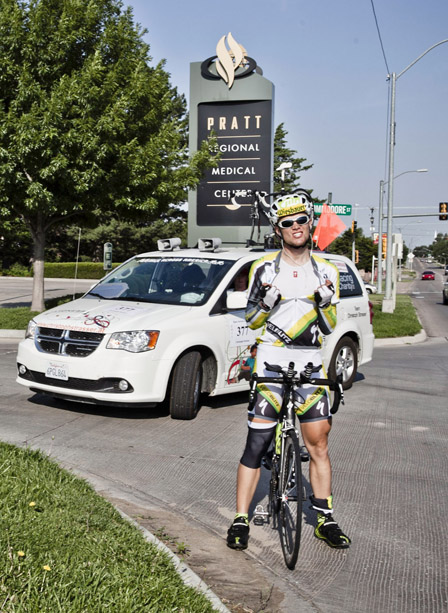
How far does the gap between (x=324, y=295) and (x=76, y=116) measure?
14353 millimetres

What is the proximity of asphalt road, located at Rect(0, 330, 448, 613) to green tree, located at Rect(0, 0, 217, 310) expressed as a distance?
27.9 ft

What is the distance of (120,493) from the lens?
5.24m

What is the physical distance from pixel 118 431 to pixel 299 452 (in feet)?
11.1

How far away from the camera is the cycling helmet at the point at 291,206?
420 cm

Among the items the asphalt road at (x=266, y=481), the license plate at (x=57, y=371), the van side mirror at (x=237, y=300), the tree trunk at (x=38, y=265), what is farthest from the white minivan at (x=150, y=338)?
the tree trunk at (x=38, y=265)

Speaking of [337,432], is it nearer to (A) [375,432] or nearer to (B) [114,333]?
Answer: (A) [375,432]

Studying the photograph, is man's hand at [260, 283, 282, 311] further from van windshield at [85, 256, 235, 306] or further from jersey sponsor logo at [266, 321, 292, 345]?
van windshield at [85, 256, 235, 306]

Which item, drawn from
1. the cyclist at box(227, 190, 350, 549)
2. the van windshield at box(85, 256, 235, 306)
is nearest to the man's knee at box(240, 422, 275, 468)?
the cyclist at box(227, 190, 350, 549)

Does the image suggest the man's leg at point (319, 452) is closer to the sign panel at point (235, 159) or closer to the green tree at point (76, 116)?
the green tree at point (76, 116)

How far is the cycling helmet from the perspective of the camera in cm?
420

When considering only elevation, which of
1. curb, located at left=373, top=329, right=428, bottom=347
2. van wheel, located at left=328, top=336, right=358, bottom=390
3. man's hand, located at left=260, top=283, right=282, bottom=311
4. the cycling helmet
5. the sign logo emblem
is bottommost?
curb, located at left=373, top=329, right=428, bottom=347

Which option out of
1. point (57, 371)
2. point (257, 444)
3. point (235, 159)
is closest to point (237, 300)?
point (257, 444)

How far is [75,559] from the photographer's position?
357cm

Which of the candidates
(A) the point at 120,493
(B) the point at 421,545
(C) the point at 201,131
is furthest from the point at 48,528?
(C) the point at 201,131
